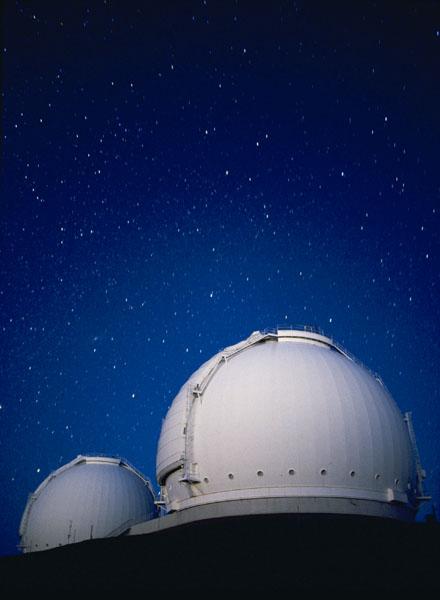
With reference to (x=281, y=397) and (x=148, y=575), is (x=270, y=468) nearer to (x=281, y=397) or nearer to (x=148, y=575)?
(x=281, y=397)

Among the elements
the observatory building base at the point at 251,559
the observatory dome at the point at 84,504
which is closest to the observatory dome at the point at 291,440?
the observatory building base at the point at 251,559

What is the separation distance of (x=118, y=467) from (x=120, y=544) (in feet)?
43.7

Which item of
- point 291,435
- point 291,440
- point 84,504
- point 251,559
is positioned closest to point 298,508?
point 291,440

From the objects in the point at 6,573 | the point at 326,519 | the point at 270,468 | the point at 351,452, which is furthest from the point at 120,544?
the point at 351,452

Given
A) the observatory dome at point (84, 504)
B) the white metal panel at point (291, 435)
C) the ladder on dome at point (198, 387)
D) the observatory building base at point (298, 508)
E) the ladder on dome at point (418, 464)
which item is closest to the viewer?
the observatory building base at point (298, 508)

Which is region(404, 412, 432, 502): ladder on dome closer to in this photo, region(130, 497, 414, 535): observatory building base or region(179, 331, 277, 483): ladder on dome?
region(130, 497, 414, 535): observatory building base

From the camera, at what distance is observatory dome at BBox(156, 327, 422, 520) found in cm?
1557

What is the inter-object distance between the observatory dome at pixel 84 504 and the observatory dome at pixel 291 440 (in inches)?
317

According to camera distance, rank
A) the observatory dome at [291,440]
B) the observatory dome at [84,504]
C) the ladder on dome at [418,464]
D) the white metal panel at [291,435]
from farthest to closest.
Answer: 1. the observatory dome at [84,504]
2. the ladder on dome at [418,464]
3. the white metal panel at [291,435]
4. the observatory dome at [291,440]

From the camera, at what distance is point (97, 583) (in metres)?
11.8

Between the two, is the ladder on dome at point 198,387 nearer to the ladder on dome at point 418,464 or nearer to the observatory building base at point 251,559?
the observatory building base at point 251,559

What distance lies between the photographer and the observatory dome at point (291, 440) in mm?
15570

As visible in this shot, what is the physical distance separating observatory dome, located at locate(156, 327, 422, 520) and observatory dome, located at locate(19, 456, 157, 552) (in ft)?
26.4

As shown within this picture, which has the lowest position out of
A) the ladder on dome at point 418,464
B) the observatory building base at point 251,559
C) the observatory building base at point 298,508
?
the observatory building base at point 251,559
